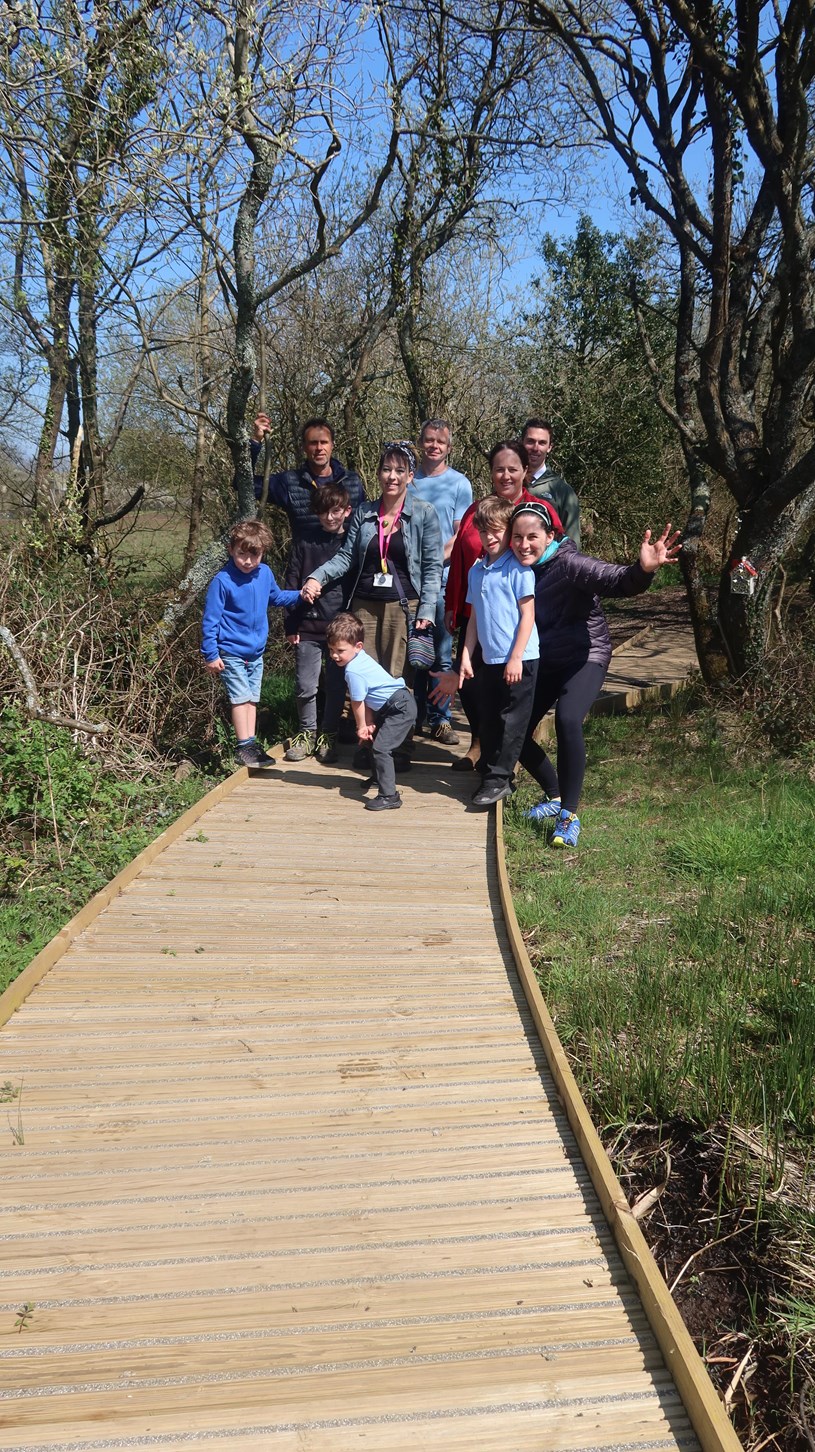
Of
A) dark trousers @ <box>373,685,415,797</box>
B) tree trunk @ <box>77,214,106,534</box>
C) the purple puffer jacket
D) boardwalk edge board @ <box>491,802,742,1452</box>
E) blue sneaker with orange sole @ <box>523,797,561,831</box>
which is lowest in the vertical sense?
boardwalk edge board @ <box>491,802,742,1452</box>

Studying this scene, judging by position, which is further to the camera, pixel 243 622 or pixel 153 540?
pixel 153 540

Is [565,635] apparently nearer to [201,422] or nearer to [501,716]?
[501,716]

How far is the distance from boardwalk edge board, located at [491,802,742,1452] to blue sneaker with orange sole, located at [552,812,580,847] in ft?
6.32

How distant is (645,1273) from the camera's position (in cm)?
237

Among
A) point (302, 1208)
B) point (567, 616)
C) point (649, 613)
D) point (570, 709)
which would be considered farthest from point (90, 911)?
point (649, 613)

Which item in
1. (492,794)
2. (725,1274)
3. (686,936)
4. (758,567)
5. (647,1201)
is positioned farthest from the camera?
(758,567)

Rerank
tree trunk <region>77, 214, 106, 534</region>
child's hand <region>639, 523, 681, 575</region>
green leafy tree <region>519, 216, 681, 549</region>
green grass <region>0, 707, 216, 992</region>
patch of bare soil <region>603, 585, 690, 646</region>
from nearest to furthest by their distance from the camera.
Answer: child's hand <region>639, 523, 681, 575</region>, green grass <region>0, 707, 216, 992</region>, tree trunk <region>77, 214, 106, 534</region>, patch of bare soil <region>603, 585, 690, 646</region>, green leafy tree <region>519, 216, 681, 549</region>

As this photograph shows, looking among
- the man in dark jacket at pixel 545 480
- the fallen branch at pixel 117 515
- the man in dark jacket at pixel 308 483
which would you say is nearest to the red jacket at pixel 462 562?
the man in dark jacket at pixel 545 480

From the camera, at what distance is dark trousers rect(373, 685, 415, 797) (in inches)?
235

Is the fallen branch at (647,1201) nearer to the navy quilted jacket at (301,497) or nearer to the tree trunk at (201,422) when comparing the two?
the navy quilted jacket at (301,497)

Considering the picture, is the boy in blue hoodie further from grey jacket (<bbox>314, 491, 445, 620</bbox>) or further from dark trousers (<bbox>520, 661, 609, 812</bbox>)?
dark trousers (<bbox>520, 661, 609, 812</bbox>)

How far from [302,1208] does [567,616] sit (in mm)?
3732

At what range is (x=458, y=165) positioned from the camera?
11.5m

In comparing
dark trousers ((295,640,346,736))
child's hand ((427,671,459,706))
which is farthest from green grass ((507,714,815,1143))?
dark trousers ((295,640,346,736))
